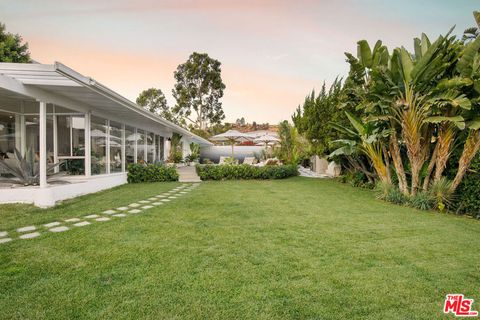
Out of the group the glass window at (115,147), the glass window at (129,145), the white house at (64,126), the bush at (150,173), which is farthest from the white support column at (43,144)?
the glass window at (129,145)

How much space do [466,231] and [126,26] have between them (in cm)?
1439

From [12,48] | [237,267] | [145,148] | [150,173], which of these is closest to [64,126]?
[150,173]

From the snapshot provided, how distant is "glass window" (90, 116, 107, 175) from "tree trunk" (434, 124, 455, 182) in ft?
35.8

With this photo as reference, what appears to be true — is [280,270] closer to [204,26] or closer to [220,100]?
[204,26]

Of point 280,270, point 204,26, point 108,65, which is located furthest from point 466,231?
point 108,65

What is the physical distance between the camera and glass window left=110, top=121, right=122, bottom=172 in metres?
11.2

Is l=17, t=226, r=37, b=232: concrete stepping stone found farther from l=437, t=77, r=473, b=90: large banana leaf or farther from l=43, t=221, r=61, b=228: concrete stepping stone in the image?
l=437, t=77, r=473, b=90: large banana leaf

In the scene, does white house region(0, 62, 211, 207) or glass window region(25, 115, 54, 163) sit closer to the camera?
white house region(0, 62, 211, 207)

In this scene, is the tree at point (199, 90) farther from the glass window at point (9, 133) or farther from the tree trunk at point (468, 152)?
the tree trunk at point (468, 152)

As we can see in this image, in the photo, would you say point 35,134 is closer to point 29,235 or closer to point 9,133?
point 9,133

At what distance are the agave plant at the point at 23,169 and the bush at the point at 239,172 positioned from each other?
Answer: 724 centimetres

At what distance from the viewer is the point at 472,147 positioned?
683 centimetres

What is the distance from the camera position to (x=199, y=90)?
126 feet

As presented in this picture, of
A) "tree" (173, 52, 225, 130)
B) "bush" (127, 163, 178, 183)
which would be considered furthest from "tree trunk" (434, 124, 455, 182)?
"tree" (173, 52, 225, 130)
